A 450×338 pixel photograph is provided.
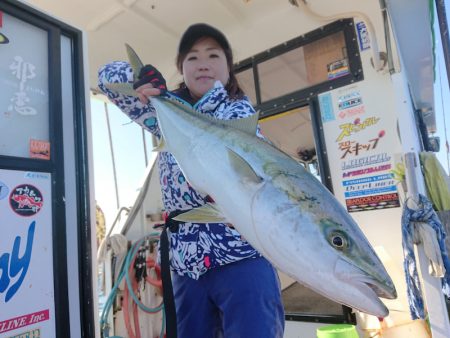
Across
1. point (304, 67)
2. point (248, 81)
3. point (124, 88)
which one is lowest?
point (124, 88)

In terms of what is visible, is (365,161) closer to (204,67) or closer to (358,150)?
(358,150)

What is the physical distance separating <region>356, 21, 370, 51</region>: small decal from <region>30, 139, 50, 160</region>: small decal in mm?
2975

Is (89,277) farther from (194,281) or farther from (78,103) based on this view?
(78,103)

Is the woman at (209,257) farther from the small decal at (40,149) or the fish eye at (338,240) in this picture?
A: the fish eye at (338,240)

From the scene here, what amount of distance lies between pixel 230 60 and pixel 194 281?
1.06 meters

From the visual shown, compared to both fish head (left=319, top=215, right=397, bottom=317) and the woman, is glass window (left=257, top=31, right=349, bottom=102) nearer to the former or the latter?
the woman

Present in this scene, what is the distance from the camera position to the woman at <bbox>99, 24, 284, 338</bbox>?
127 cm

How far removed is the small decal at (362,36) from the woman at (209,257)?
2307 millimetres

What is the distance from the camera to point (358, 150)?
325 centimetres

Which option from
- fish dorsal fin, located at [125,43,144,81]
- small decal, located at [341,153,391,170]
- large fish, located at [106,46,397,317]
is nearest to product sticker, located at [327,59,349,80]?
small decal, located at [341,153,391,170]

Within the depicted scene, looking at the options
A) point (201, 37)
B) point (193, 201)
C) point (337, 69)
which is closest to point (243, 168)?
point (193, 201)

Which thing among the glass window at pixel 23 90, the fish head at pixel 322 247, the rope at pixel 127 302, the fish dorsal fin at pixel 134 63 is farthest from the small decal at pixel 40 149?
the rope at pixel 127 302

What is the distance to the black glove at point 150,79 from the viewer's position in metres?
1.30

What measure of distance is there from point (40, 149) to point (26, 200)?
0.25 m
